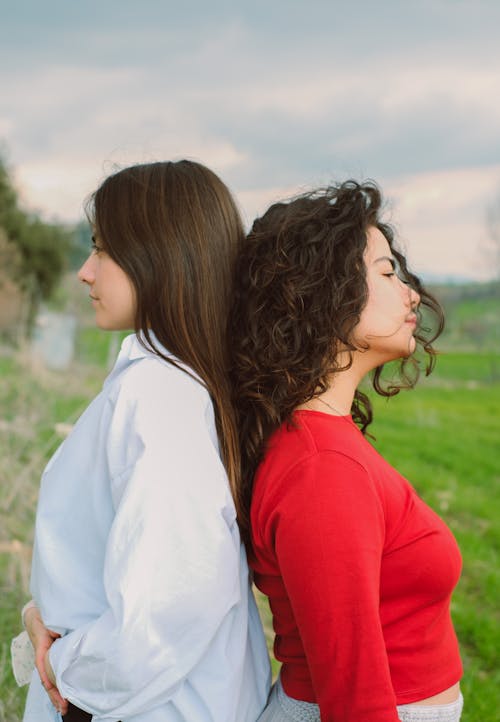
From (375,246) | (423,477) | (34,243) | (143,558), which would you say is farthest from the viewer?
(34,243)

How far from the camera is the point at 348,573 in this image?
1446 mm

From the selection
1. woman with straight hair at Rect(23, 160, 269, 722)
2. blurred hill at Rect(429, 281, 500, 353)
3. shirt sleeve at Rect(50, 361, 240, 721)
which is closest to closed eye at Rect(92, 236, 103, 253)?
woman with straight hair at Rect(23, 160, 269, 722)

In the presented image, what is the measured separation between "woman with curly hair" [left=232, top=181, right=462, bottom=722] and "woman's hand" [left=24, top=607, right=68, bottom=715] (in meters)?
0.43

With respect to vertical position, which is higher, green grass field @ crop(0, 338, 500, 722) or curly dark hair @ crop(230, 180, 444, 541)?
curly dark hair @ crop(230, 180, 444, 541)

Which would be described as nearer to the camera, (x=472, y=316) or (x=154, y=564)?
(x=154, y=564)

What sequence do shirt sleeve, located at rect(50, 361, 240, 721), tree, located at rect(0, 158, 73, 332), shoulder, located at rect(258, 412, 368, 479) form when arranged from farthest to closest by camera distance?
1. tree, located at rect(0, 158, 73, 332)
2. shoulder, located at rect(258, 412, 368, 479)
3. shirt sleeve, located at rect(50, 361, 240, 721)

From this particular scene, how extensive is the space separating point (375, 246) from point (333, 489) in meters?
0.55

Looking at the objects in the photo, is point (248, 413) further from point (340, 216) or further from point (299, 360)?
point (340, 216)

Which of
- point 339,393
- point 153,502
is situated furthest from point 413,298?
point 153,502

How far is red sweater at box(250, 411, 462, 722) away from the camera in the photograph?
145 cm

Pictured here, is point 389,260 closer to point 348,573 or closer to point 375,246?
point 375,246

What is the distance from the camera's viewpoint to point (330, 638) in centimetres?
147

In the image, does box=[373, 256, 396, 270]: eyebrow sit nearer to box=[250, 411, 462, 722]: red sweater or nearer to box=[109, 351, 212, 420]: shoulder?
box=[250, 411, 462, 722]: red sweater

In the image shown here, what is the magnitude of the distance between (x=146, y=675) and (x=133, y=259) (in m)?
0.77
